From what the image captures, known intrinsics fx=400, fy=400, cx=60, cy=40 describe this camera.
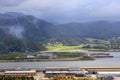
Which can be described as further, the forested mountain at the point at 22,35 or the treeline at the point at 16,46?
the forested mountain at the point at 22,35

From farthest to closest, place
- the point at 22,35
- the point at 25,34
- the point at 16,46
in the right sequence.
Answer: the point at 25,34
the point at 22,35
the point at 16,46

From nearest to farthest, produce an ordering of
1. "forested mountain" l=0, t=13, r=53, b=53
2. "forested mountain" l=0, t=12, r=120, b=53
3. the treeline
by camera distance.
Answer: the treeline
"forested mountain" l=0, t=13, r=53, b=53
"forested mountain" l=0, t=12, r=120, b=53

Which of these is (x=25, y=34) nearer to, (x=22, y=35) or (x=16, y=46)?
(x=22, y=35)

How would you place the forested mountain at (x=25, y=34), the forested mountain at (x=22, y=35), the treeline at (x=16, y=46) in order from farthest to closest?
the forested mountain at (x=25, y=34), the forested mountain at (x=22, y=35), the treeline at (x=16, y=46)

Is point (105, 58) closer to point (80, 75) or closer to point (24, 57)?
point (24, 57)

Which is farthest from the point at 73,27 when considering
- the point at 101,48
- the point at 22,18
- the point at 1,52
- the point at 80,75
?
the point at 80,75

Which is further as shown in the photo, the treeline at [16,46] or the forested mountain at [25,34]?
the forested mountain at [25,34]

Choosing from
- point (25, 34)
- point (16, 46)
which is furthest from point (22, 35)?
point (16, 46)

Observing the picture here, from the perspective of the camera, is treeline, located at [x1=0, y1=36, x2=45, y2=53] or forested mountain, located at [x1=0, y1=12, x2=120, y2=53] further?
forested mountain, located at [x1=0, y1=12, x2=120, y2=53]

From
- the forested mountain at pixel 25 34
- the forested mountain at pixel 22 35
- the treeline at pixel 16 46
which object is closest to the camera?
the treeline at pixel 16 46

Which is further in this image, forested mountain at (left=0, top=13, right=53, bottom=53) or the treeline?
forested mountain at (left=0, top=13, right=53, bottom=53)

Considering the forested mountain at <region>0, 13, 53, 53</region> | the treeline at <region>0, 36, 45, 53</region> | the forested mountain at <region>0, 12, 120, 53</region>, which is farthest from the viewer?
the forested mountain at <region>0, 12, 120, 53</region>
